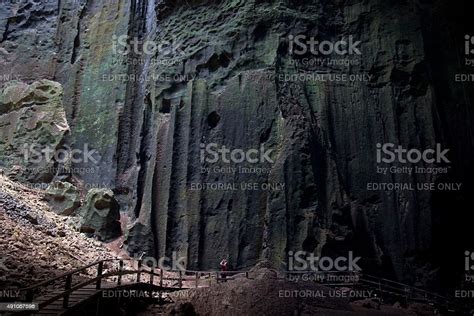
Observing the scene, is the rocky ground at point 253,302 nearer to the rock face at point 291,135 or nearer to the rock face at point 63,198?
the rock face at point 291,135

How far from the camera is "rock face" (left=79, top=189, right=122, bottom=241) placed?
75.2ft

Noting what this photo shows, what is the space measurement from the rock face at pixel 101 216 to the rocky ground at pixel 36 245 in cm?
72

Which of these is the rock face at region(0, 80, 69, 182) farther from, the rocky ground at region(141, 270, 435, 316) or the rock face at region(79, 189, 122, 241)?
the rocky ground at region(141, 270, 435, 316)

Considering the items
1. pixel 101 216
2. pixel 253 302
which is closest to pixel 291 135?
pixel 253 302

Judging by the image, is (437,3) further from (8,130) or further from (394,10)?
(8,130)

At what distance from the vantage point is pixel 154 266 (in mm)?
20891

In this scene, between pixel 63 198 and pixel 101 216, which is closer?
pixel 101 216

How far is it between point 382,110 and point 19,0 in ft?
93.0

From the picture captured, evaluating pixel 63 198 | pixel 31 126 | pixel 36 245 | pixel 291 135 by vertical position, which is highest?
pixel 31 126

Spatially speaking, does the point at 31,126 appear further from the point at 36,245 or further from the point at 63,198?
the point at 36,245

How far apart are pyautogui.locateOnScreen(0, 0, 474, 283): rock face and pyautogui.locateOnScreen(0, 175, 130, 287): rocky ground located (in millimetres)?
2309

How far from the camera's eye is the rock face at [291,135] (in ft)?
66.7

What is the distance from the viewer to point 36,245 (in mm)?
16500

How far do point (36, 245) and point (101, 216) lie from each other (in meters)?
6.67
